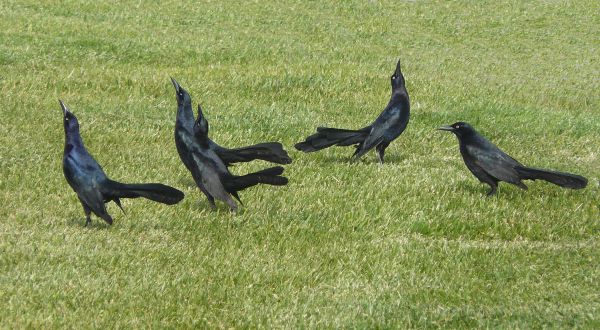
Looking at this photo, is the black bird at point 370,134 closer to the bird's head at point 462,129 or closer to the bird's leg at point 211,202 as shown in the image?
the bird's head at point 462,129

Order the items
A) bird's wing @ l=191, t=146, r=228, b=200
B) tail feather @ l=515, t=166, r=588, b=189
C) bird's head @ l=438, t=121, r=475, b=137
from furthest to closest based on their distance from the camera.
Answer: bird's head @ l=438, t=121, r=475, b=137 < tail feather @ l=515, t=166, r=588, b=189 < bird's wing @ l=191, t=146, r=228, b=200

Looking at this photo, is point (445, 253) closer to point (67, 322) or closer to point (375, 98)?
point (67, 322)

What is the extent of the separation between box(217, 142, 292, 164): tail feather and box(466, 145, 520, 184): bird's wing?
247 cm

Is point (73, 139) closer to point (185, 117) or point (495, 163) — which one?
point (185, 117)

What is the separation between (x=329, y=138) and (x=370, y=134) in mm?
560

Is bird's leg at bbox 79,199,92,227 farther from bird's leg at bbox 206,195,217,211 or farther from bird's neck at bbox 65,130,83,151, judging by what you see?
bird's leg at bbox 206,195,217,211

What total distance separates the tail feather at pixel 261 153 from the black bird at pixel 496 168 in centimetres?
217

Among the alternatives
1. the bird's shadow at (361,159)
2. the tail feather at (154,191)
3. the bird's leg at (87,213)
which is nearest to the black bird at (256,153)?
the tail feather at (154,191)

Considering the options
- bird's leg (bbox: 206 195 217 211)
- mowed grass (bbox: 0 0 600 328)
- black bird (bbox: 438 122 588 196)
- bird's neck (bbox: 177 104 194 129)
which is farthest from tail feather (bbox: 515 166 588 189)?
bird's neck (bbox: 177 104 194 129)

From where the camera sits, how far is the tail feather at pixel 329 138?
1188 cm

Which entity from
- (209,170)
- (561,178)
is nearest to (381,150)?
(561,178)

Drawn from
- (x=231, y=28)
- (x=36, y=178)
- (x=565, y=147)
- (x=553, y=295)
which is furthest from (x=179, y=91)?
(x=231, y=28)

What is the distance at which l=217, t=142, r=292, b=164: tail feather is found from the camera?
987 centimetres

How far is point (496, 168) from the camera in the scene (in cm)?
1079
